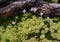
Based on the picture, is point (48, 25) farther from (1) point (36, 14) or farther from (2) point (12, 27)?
(2) point (12, 27)

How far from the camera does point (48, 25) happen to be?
3480 mm

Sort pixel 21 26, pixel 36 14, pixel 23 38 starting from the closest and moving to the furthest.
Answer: pixel 23 38, pixel 21 26, pixel 36 14

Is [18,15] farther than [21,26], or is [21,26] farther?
[18,15]

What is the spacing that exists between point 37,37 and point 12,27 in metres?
0.53

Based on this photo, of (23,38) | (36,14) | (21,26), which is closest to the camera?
(23,38)

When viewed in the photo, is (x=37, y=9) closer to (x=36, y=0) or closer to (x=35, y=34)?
(x=36, y=0)

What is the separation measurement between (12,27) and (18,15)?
1.23 ft

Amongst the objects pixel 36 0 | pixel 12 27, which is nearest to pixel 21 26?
pixel 12 27

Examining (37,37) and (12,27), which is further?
(12,27)

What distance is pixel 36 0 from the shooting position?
12.4ft

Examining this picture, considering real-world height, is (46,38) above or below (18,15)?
below

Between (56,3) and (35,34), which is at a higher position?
(56,3)

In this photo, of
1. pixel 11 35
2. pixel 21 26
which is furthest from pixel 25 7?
pixel 11 35

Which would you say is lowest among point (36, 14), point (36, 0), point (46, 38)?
point (46, 38)
